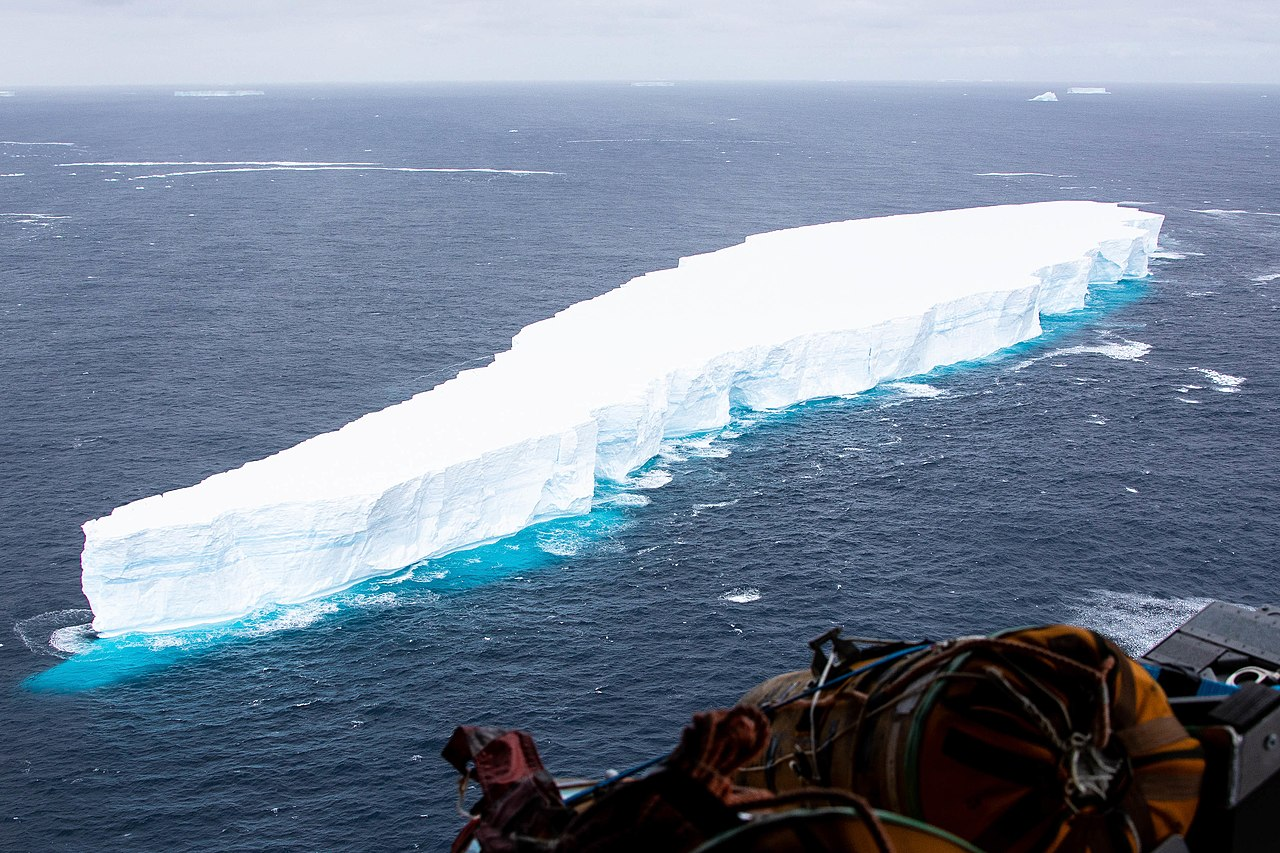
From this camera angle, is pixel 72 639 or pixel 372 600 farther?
pixel 372 600

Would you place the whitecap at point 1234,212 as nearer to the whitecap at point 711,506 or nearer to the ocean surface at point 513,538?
the ocean surface at point 513,538

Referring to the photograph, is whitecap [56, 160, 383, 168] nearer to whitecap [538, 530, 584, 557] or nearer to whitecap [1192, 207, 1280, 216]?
whitecap [1192, 207, 1280, 216]

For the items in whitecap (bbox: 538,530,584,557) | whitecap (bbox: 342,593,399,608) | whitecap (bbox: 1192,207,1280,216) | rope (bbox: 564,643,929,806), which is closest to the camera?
rope (bbox: 564,643,929,806)

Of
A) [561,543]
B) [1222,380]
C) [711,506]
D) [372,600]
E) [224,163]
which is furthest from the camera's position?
[224,163]

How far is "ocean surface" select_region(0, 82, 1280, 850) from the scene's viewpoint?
28906 mm

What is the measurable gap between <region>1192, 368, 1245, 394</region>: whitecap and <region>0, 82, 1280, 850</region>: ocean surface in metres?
0.18

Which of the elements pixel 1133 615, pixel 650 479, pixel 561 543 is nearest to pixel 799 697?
pixel 1133 615

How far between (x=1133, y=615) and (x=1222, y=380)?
28785mm

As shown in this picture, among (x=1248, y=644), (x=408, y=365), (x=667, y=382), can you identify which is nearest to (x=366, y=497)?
(x=667, y=382)

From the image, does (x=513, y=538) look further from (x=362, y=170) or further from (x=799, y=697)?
(x=362, y=170)

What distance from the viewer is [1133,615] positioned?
110 ft

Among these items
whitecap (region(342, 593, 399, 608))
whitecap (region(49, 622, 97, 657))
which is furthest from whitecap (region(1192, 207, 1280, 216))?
whitecap (region(49, 622, 97, 657))

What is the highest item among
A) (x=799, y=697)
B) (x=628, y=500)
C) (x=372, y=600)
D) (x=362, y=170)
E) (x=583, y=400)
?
(x=362, y=170)

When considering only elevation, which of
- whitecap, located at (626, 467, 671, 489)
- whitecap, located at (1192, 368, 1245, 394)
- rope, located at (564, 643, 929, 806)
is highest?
rope, located at (564, 643, 929, 806)
